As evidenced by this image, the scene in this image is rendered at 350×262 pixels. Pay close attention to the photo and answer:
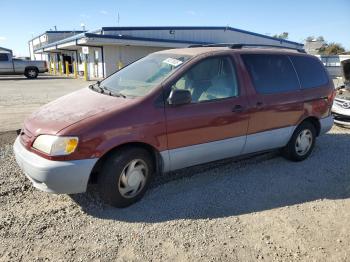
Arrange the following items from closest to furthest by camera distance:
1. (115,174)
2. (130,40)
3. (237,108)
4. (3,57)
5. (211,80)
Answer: (115,174)
(211,80)
(237,108)
(3,57)
(130,40)

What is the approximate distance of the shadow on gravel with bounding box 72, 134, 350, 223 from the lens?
3.90 meters

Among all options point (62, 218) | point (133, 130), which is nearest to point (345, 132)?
point (133, 130)

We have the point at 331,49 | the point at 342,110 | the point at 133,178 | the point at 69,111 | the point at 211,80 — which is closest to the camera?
the point at 69,111

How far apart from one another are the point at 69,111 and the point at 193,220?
5.93 ft

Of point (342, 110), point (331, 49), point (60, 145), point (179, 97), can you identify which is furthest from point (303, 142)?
point (331, 49)

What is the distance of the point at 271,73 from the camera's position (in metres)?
5.11

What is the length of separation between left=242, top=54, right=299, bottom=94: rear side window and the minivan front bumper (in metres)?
2.56

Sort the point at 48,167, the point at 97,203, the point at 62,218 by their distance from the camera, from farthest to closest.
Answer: the point at 97,203 < the point at 62,218 < the point at 48,167

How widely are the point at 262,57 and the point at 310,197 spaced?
209 centimetres

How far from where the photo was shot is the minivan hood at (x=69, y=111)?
3.57 meters

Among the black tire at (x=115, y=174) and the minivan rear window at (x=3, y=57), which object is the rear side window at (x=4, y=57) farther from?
the black tire at (x=115, y=174)

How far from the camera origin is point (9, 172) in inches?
190

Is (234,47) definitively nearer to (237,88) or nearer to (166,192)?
(237,88)

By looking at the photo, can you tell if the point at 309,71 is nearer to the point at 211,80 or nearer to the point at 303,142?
the point at 303,142
